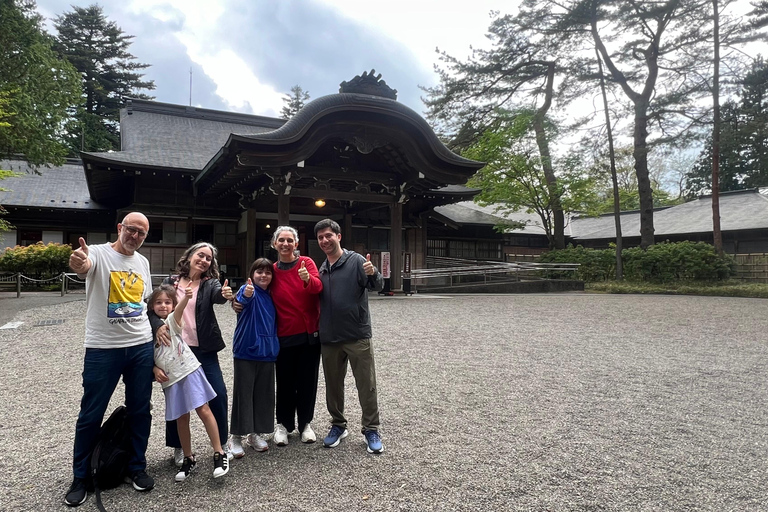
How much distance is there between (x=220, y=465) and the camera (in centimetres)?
257

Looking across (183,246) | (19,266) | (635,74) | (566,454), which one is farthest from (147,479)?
(635,74)

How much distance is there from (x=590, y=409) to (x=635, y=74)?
2072 centimetres

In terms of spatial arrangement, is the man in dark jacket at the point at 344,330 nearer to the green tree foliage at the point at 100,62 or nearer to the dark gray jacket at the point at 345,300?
the dark gray jacket at the point at 345,300

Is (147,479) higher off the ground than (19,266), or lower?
lower

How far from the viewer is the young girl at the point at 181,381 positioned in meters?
2.55

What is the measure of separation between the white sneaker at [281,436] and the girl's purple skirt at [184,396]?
0.67 metres

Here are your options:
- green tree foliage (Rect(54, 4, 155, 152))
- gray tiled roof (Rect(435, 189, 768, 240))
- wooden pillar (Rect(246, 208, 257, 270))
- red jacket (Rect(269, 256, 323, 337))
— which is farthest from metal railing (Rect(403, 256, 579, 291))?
green tree foliage (Rect(54, 4, 155, 152))

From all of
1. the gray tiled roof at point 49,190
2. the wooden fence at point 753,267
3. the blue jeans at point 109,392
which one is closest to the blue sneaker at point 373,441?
the blue jeans at point 109,392

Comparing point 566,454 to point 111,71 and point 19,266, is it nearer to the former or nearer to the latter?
point 19,266

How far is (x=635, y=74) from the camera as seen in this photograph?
19891 mm

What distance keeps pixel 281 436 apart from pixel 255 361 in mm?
598

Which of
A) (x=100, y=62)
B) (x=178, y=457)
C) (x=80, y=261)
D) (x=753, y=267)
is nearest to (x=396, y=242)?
(x=178, y=457)

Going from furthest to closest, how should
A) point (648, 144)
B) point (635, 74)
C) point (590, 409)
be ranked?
point (635, 74) → point (648, 144) → point (590, 409)

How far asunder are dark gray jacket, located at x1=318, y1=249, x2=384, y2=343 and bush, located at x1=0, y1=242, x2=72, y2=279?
520 inches
